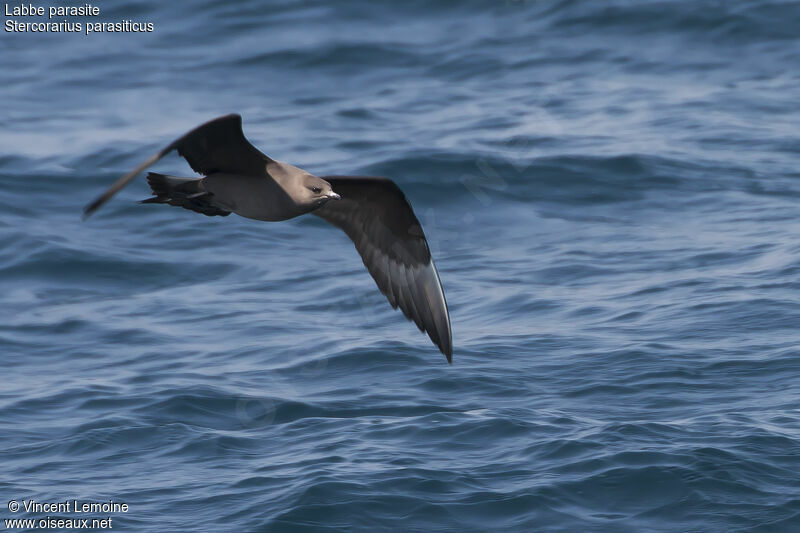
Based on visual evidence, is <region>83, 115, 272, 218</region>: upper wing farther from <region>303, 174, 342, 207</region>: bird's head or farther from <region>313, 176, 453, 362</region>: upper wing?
<region>313, 176, 453, 362</region>: upper wing

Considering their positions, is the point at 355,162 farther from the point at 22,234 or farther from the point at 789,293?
the point at 789,293

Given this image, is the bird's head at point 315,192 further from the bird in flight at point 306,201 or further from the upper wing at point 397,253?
the upper wing at point 397,253

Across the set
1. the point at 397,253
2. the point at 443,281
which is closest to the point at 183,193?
the point at 397,253

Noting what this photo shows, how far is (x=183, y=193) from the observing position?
23.8 ft

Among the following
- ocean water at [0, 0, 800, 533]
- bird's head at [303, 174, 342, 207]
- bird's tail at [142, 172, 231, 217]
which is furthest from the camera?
A: ocean water at [0, 0, 800, 533]

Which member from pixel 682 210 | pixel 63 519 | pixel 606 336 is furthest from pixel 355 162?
pixel 63 519

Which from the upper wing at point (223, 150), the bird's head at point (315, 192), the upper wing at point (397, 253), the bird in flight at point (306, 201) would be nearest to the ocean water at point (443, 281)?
the upper wing at point (397, 253)

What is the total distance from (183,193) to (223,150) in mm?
328

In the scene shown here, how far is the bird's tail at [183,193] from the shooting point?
712cm

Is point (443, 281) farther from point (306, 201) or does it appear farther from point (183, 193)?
point (183, 193)

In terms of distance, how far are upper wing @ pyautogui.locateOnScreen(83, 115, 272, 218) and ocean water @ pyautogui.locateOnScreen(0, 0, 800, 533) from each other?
2.17 m

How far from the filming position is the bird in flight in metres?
7.13

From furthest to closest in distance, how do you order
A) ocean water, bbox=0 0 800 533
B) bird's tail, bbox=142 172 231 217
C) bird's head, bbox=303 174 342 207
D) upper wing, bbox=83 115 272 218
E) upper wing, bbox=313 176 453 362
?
upper wing, bbox=313 176 453 362 → ocean water, bbox=0 0 800 533 → bird's head, bbox=303 174 342 207 → bird's tail, bbox=142 172 231 217 → upper wing, bbox=83 115 272 218

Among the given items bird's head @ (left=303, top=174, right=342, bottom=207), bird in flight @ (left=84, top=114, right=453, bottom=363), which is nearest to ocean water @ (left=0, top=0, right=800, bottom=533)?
bird in flight @ (left=84, top=114, right=453, bottom=363)
